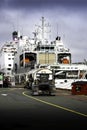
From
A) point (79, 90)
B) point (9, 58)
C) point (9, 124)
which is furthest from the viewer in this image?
point (9, 58)

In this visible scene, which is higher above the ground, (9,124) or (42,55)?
(42,55)

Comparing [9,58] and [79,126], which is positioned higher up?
[9,58]

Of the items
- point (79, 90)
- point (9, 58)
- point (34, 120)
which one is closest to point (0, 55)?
point (9, 58)

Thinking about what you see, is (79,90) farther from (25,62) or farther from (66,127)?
(25,62)

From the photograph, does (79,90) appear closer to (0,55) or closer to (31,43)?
(31,43)

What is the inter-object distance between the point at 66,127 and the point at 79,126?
50 centimetres

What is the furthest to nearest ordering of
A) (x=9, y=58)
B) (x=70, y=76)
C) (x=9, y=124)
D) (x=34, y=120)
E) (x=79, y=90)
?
(x=9, y=58) → (x=70, y=76) → (x=79, y=90) → (x=34, y=120) → (x=9, y=124)

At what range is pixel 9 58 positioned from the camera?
356ft

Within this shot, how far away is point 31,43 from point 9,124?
258 ft

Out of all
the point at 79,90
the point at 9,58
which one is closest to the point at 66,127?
the point at 79,90

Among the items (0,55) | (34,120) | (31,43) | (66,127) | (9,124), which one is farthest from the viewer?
(0,55)

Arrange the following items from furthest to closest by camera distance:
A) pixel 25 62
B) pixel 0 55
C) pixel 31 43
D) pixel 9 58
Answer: pixel 0 55
pixel 9 58
pixel 31 43
pixel 25 62

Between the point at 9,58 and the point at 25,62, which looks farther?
the point at 9,58

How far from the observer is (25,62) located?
7981 centimetres
